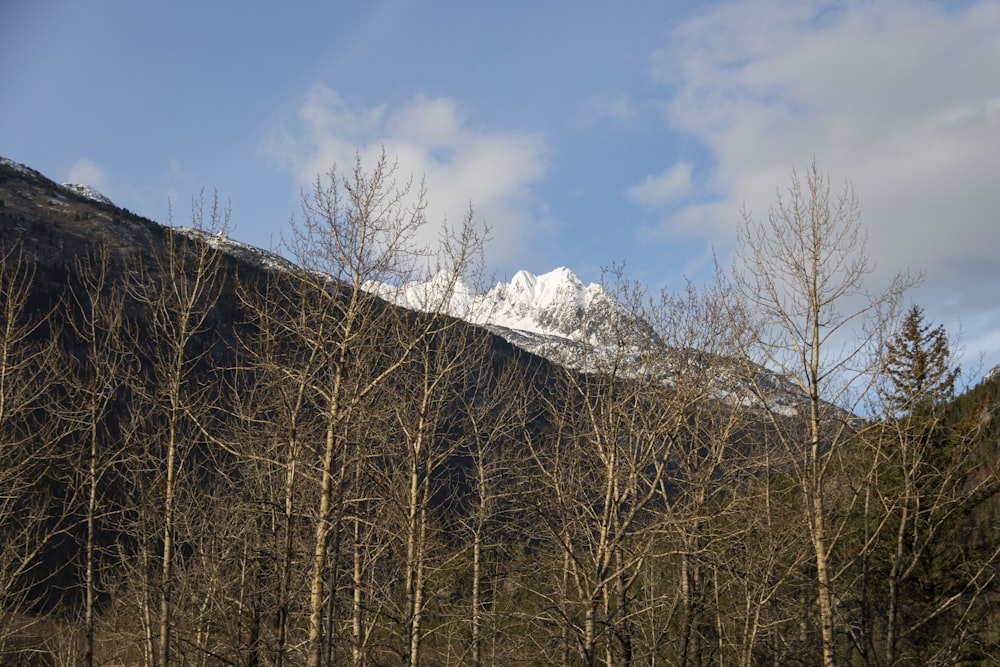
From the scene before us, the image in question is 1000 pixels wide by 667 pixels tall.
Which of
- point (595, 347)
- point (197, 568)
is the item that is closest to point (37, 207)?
point (197, 568)

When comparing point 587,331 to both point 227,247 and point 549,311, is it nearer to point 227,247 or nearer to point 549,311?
point 549,311

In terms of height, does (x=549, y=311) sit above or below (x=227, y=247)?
below

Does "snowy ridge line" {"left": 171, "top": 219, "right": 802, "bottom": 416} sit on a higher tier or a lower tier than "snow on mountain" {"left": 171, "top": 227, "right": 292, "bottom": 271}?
lower

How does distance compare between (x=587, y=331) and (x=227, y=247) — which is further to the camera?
(x=227, y=247)

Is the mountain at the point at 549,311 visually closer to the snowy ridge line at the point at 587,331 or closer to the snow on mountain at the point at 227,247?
the snowy ridge line at the point at 587,331

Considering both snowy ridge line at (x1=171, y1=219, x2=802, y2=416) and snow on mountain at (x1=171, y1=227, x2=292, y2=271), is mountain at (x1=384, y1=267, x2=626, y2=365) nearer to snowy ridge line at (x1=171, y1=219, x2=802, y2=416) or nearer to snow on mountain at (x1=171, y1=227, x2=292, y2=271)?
snowy ridge line at (x1=171, y1=219, x2=802, y2=416)

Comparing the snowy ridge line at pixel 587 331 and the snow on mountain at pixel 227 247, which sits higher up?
the snow on mountain at pixel 227 247

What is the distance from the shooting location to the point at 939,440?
86.3 ft

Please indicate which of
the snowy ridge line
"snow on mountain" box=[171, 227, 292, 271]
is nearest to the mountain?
the snowy ridge line

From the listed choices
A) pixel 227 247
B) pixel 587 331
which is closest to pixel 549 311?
pixel 587 331

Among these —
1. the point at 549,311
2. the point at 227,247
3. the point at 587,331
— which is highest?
the point at 227,247

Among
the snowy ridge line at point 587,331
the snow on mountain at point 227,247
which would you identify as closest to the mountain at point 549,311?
the snowy ridge line at point 587,331

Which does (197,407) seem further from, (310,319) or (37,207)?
(37,207)

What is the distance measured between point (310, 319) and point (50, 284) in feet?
304
